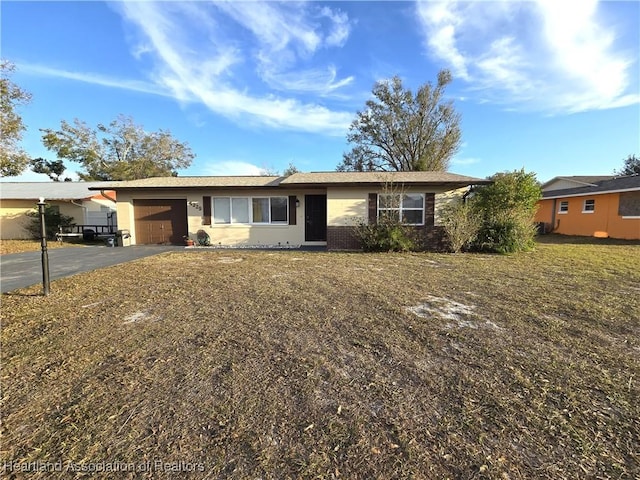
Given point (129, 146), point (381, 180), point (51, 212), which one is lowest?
point (51, 212)

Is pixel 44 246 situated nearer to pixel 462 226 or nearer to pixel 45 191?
pixel 462 226

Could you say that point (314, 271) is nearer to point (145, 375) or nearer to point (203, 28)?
point (145, 375)

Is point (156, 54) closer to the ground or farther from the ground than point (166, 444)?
farther from the ground

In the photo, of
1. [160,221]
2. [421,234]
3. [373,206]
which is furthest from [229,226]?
[421,234]

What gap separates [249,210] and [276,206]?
4.09 feet

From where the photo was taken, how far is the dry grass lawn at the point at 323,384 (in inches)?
69.2

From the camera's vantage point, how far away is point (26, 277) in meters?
6.66

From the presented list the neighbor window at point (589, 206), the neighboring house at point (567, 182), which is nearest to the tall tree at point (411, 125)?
the neighboring house at point (567, 182)

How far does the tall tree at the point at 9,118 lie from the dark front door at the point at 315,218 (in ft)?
47.9

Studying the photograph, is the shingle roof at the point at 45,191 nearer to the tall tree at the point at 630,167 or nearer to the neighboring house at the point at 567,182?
the neighboring house at the point at 567,182

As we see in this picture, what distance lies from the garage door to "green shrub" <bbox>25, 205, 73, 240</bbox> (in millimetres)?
5424

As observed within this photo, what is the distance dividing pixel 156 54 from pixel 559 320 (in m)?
14.2

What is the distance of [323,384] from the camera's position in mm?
2545

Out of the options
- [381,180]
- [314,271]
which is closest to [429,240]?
[381,180]
